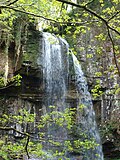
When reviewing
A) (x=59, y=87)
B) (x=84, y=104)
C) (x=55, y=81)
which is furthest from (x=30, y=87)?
(x=84, y=104)

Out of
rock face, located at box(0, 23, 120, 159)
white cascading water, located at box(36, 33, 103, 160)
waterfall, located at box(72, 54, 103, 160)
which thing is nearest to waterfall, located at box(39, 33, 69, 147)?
white cascading water, located at box(36, 33, 103, 160)

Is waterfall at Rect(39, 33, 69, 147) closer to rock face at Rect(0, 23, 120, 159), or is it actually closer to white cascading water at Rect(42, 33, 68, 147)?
white cascading water at Rect(42, 33, 68, 147)

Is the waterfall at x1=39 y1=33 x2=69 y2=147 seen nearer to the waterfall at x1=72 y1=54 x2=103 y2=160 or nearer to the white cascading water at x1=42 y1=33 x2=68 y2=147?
the white cascading water at x1=42 y1=33 x2=68 y2=147

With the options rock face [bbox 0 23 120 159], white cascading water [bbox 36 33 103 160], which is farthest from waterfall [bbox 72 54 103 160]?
rock face [bbox 0 23 120 159]

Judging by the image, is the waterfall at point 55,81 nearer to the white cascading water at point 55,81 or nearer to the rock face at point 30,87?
the white cascading water at point 55,81

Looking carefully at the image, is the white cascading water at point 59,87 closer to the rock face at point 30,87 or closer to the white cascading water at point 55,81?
the white cascading water at point 55,81

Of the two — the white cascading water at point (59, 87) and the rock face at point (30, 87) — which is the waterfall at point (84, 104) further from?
the rock face at point (30, 87)

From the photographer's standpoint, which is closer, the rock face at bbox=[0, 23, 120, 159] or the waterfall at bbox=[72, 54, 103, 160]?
the rock face at bbox=[0, 23, 120, 159]

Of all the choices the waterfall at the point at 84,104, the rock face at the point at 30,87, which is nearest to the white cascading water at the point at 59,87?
the waterfall at the point at 84,104

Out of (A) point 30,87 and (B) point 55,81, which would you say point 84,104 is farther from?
(A) point 30,87

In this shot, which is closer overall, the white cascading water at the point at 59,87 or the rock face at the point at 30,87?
the rock face at the point at 30,87

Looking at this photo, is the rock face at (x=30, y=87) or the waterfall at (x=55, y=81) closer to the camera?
the rock face at (x=30, y=87)

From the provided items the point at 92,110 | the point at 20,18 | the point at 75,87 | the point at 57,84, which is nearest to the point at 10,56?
the point at 20,18

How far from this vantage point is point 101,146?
32.6 ft
